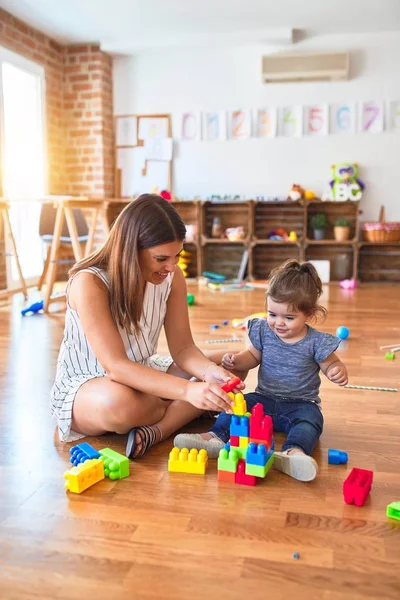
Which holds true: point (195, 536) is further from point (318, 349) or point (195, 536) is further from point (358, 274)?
point (358, 274)

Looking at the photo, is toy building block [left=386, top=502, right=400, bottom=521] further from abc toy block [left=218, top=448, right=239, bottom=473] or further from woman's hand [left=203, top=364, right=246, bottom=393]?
woman's hand [left=203, top=364, right=246, bottom=393]

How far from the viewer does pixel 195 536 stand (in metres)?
1.18

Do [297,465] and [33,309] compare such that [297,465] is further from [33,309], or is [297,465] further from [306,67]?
[306,67]

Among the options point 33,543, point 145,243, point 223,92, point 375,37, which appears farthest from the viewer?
point 223,92

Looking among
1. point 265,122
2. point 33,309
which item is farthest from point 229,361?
point 265,122

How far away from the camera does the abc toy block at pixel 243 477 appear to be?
140cm

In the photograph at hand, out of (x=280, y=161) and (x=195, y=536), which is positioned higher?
(x=280, y=161)

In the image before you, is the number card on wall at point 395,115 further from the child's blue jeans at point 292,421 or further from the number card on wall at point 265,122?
the child's blue jeans at point 292,421

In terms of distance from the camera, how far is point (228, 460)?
1411 mm

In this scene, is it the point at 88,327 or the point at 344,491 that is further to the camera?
the point at 88,327

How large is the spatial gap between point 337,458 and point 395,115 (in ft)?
14.7

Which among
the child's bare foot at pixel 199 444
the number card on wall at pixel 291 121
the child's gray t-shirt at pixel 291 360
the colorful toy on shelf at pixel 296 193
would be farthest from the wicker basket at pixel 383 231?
the child's bare foot at pixel 199 444

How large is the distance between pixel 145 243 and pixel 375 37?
4.63 meters

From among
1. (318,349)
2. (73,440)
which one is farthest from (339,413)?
(73,440)
